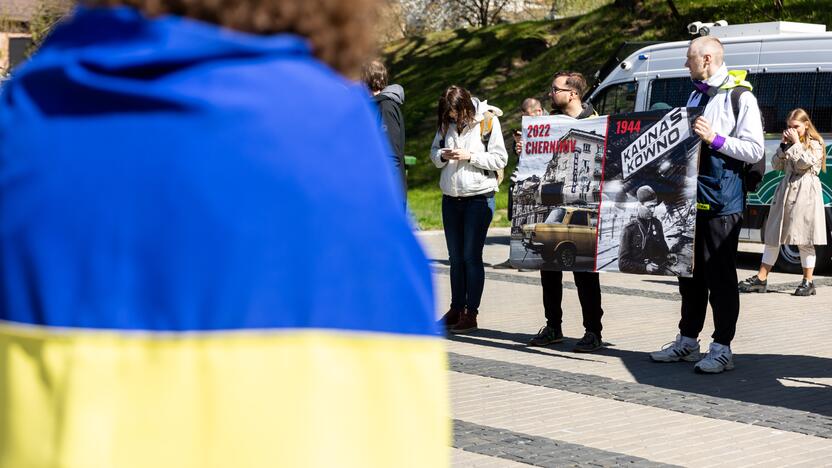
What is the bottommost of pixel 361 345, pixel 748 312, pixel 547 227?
pixel 748 312

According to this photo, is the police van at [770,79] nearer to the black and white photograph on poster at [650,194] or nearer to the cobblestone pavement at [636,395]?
the cobblestone pavement at [636,395]

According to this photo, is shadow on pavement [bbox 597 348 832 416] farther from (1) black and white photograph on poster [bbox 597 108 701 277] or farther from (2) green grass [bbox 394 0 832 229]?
(2) green grass [bbox 394 0 832 229]

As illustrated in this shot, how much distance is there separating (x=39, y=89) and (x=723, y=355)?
6.59 metres

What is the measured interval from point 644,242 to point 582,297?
69cm

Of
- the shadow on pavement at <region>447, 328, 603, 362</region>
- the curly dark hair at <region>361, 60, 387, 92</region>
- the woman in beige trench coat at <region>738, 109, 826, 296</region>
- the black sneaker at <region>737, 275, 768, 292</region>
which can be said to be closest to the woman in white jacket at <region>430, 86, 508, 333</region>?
the shadow on pavement at <region>447, 328, 603, 362</region>

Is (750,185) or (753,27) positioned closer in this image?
(750,185)

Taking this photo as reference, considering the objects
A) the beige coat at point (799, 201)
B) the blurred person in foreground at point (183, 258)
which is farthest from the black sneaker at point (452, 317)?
the blurred person in foreground at point (183, 258)

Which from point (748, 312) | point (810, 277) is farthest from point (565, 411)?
point (810, 277)

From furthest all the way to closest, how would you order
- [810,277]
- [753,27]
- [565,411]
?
[753,27], [810,277], [565,411]

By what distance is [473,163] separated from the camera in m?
8.80

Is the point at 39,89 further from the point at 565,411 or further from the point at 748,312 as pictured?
the point at 748,312

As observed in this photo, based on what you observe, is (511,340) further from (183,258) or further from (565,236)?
(183,258)

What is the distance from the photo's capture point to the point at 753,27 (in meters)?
14.7

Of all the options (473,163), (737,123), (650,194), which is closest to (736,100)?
(737,123)
